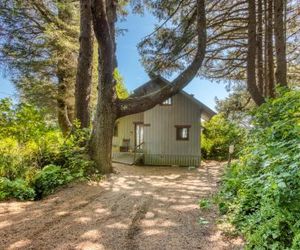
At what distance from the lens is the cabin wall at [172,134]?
60.6 ft

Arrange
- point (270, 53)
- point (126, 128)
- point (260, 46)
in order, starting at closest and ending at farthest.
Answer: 1. point (270, 53)
2. point (260, 46)
3. point (126, 128)

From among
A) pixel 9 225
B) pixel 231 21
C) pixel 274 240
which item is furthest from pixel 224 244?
pixel 231 21

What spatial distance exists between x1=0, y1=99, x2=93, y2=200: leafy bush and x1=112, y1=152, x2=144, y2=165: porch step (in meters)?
7.68

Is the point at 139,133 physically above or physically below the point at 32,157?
above

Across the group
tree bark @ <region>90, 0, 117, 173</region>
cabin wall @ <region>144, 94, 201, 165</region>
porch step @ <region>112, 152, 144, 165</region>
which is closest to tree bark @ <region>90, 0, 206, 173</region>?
tree bark @ <region>90, 0, 117, 173</region>

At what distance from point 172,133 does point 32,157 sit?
11311mm

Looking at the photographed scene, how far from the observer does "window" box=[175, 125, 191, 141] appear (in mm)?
18625

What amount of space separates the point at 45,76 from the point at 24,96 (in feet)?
6.46

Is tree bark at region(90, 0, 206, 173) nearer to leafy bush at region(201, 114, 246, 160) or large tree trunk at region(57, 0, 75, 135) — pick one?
large tree trunk at region(57, 0, 75, 135)

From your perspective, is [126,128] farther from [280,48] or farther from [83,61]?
[280,48]

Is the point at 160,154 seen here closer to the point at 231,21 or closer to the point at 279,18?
the point at 231,21

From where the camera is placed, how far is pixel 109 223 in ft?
17.5

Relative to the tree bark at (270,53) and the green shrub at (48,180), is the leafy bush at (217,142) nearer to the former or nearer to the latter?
the tree bark at (270,53)

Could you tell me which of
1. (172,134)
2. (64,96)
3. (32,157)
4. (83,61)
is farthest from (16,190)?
(172,134)
